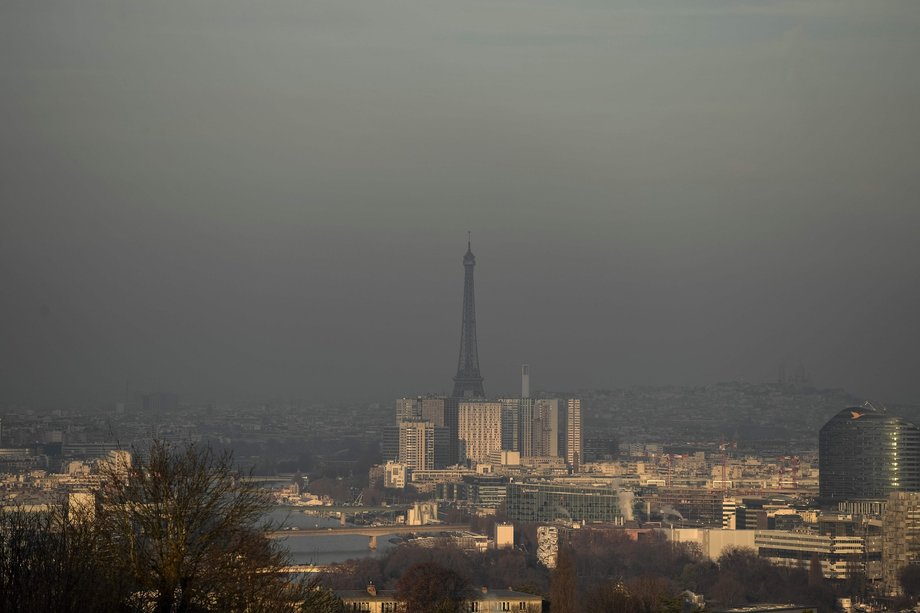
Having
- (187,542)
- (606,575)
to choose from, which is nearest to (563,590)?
(606,575)

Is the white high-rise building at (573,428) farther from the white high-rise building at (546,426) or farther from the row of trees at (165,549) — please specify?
the row of trees at (165,549)

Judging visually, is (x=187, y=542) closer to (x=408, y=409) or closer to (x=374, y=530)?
(x=374, y=530)

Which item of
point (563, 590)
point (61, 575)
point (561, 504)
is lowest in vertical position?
point (563, 590)

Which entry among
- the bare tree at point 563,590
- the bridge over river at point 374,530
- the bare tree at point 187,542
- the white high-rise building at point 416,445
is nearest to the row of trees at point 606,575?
the bare tree at point 563,590

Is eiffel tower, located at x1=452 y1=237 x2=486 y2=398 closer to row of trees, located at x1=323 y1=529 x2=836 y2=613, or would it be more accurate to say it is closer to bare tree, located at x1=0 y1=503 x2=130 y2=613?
row of trees, located at x1=323 y1=529 x2=836 y2=613

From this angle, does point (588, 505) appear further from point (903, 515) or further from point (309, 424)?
point (309, 424)

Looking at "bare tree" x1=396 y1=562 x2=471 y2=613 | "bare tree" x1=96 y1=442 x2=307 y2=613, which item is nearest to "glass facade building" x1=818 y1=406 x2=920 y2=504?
"bare tree" x1=396 y1=562 x2=471 y2=613
